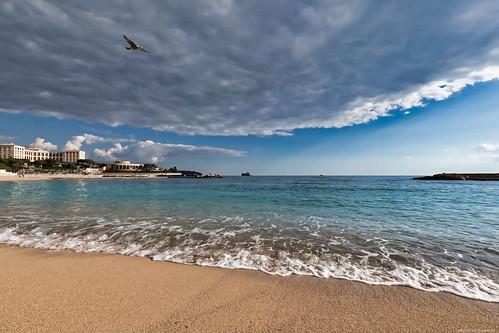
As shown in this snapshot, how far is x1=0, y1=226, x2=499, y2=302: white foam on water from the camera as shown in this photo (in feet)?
15.3

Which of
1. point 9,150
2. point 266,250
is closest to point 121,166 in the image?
point 9,150

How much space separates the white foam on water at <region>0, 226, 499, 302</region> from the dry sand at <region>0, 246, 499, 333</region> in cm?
36

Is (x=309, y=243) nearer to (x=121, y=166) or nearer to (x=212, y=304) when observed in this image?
(x=212, y=304)

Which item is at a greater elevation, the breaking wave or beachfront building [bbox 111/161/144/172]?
beachfront building [bbox 111/161/144/172]

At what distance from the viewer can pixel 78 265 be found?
5.44m

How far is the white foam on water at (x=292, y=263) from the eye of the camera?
4.65 m

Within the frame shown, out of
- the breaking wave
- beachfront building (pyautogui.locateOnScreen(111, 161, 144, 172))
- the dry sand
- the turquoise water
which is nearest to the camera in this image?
the dry sand

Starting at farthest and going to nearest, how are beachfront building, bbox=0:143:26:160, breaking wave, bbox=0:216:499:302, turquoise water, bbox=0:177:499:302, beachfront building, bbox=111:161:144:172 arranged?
beachfront building, bbox=111:161:144:172 < beachfront building, bbox=0:143:26:160 < turquoise water, bbox=0:177:499:302 < breaking wave, bbox=0:216:499:302

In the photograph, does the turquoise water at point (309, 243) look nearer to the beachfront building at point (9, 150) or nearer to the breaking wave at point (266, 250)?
the breaking wave at point (266, 250)

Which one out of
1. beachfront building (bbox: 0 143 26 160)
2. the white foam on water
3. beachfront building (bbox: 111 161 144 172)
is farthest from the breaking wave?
beachfront building (bbox: 0 143 26 160)

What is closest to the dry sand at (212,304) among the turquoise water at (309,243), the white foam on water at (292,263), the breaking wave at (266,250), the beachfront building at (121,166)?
the white foam on water at (292,263)

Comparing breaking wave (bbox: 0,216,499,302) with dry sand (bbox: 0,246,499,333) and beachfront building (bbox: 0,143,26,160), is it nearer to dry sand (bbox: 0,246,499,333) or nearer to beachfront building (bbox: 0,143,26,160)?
dry sand (bbox: 0,246,499,333)

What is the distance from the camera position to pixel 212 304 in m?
3.78

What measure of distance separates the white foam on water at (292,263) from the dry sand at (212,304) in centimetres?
36
